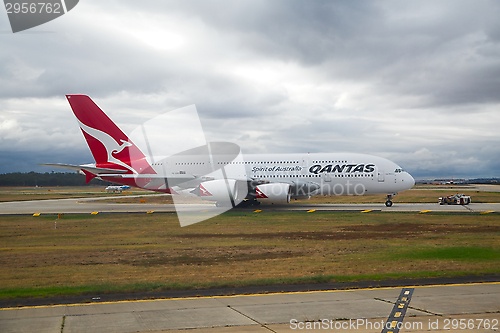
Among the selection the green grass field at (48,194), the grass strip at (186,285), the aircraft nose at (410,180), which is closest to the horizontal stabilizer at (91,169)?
the grass strip at (186,285)

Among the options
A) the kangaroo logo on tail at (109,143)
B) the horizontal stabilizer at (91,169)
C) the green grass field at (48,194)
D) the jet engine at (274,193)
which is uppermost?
the kangaroo logo on tail at (109,143)

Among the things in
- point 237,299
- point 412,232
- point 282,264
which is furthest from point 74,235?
point 412,232

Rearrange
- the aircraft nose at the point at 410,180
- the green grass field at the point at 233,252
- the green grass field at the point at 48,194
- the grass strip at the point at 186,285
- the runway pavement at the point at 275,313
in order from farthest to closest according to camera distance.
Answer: the green grass field at the point at 48,194 < the aircraft nose at the point at 410,180 < the green grass field at the point at 233,252 < the grass strip at the point at 186,285 < the runway pavement at the point at 275,313

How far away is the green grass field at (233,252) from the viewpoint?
10.5 m

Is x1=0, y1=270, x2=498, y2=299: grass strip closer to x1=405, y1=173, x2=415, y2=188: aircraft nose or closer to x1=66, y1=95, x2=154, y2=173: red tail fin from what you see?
x1=405, y1=173, x2=415, y2=188: aircraft nose

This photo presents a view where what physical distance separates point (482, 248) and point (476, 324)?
9.91m

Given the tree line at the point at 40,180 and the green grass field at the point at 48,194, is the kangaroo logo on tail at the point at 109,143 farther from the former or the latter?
the tree line at the point at 40,180

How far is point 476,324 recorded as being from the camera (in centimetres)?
660

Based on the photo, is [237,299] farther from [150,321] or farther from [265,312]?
[150,321]

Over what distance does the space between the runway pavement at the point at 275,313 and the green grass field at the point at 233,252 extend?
1536 mm

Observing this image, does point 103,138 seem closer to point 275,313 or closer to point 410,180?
point 410,180

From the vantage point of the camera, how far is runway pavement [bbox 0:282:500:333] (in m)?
6.67

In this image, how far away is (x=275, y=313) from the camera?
742 cm

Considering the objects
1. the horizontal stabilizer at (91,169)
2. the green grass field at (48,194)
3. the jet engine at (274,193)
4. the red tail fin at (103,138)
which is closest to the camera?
the horizontal stabilizer at (91,169)
